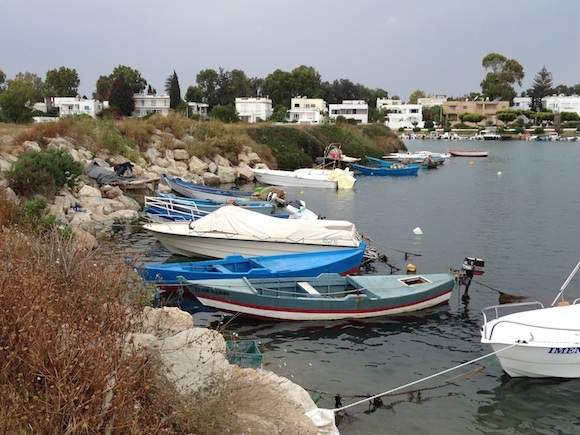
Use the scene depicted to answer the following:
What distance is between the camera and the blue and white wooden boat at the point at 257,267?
18.2 m

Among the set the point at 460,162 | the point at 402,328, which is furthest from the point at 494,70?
the point at 402,328

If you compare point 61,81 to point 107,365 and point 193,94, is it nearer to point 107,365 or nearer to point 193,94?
point 193,94

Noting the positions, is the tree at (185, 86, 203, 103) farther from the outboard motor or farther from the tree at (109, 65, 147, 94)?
the outboard motor

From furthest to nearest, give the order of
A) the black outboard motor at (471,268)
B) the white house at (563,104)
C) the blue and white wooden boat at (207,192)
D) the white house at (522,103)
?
the white house at (522,103)
the white house at (563,104)
the blue and white wooden boat at (207,192)
the black outboard motor at (471,268)

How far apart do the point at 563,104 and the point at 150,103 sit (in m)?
129

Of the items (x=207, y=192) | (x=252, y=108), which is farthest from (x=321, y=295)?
(x=252, y=108)

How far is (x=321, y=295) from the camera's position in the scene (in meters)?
17.5

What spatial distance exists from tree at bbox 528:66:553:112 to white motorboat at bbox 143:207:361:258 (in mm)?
175494

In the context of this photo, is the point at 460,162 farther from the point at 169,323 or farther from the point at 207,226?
the point at 169,323

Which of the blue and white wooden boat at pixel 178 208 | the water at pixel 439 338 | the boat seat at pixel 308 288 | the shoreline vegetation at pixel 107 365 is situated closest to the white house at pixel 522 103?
the water at pixel 439 338

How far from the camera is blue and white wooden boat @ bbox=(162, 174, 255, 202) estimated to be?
36.6m

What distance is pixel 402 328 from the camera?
17297 mm

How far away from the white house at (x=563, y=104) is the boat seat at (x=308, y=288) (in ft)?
577

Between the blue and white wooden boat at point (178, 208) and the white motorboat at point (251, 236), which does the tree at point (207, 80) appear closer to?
the blue and white wooden boat at point (178, 208)
